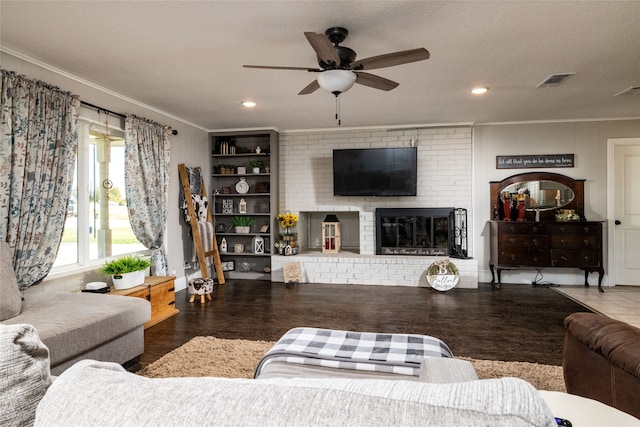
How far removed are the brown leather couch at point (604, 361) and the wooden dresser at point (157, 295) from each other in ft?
11.2

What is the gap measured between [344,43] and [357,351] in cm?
220

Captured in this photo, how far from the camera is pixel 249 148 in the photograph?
629 centimetres

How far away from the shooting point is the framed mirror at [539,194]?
5410 millimetres

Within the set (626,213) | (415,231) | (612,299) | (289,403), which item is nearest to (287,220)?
(415,231)

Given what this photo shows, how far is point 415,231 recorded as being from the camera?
580 cm

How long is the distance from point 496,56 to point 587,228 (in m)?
3.25

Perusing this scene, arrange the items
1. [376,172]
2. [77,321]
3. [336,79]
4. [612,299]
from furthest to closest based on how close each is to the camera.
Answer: [376,172] → [612,299] → [336,79] → [77,321]

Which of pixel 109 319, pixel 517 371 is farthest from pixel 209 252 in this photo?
pixel 517 371

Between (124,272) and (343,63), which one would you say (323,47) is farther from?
(124,272)

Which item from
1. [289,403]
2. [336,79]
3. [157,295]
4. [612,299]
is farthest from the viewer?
[612,299]

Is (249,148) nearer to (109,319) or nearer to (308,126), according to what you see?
(308,126)

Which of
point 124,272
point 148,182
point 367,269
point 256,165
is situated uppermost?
point 256,165

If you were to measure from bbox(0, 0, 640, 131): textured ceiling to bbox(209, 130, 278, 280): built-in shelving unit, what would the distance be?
1589 millimetres

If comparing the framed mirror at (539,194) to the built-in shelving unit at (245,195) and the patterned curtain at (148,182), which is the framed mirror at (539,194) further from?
the patterned curtain at (148,182)
